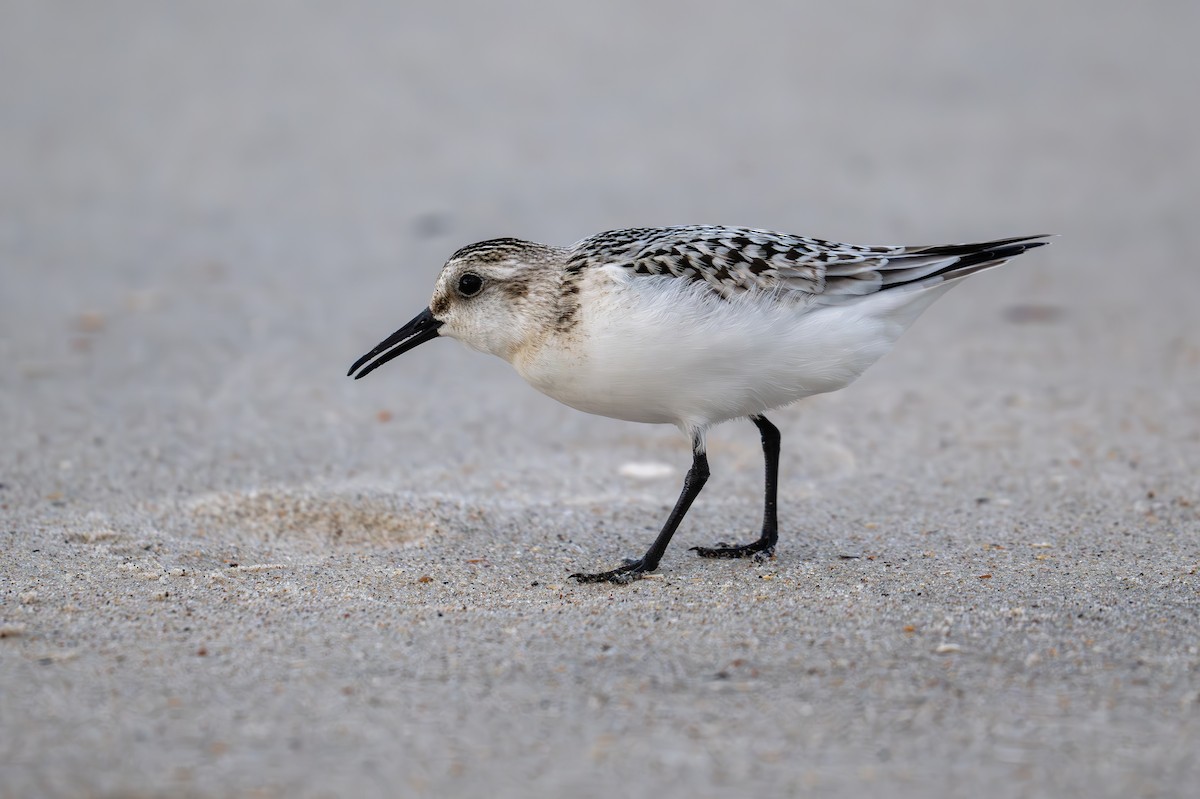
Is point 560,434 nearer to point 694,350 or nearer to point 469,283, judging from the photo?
point 469,283

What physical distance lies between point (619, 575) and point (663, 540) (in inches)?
8.4

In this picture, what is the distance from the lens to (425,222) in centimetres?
944

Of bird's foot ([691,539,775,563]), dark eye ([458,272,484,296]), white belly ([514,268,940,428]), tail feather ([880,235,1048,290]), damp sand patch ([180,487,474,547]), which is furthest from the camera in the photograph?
damp sand patch ([180,487,474,547])

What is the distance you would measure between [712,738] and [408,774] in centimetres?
74

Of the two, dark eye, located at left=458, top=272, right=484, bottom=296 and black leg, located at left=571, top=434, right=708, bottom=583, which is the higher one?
dark eye, located at left=458, top=272, right=484, bottom=296

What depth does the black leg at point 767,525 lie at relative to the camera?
5043mm

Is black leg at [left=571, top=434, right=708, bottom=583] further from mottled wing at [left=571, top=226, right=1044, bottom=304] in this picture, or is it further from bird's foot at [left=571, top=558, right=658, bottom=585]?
mottled wing at [left=571, top=226, right=1044, bottom=304]

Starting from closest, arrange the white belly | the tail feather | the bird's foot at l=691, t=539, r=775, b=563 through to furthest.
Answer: the white belly < the tail feather < the bird's foot at l=691, t=539, r=775, b=563

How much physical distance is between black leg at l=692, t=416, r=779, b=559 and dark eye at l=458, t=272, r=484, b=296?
44.2 inches

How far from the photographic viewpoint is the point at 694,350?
4.50 m

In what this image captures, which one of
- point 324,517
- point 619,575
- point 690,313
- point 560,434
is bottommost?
point 619,575

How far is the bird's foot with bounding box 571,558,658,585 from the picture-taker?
4707 mm

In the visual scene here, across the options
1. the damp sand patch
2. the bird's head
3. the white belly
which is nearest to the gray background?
the damp sand patch

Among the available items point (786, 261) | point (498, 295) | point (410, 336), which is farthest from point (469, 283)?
point (786, 261)
